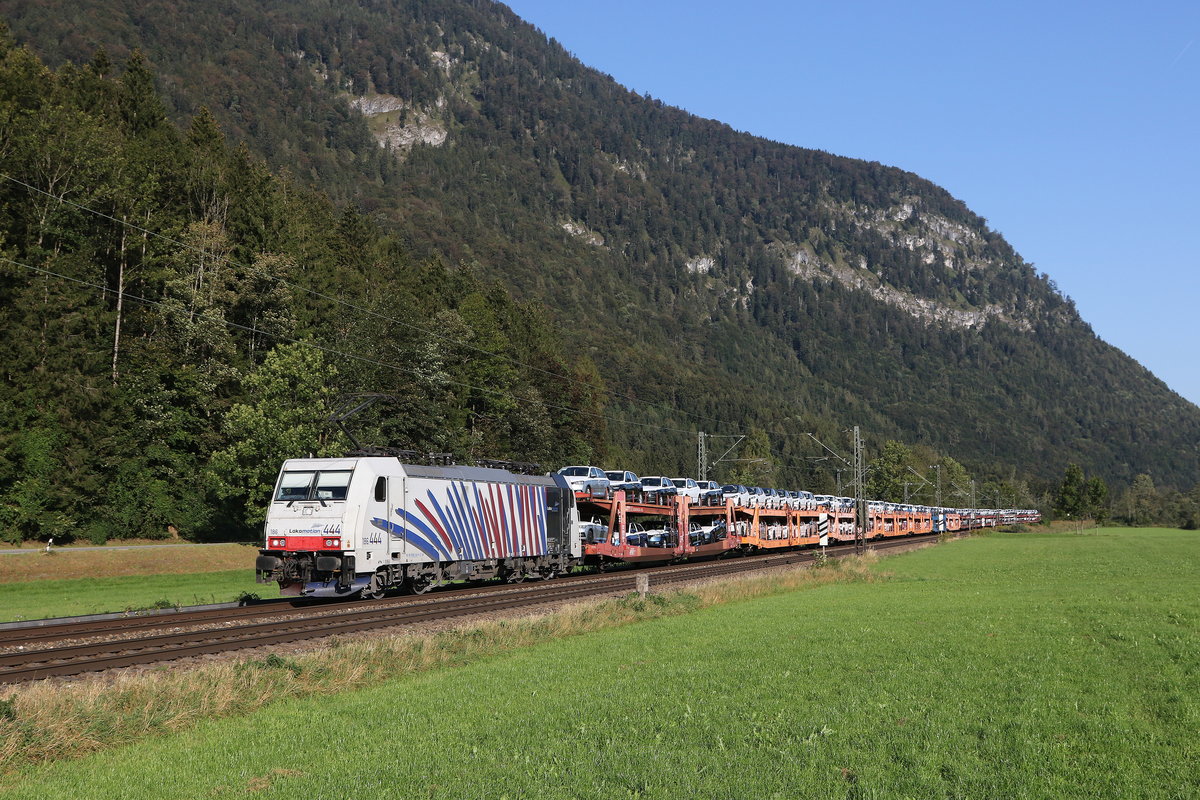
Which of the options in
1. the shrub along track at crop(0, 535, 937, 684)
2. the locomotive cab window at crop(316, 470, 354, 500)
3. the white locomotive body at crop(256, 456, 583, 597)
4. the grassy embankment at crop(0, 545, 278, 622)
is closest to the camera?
the shrub along track at crop(0, 535, 937, 684)

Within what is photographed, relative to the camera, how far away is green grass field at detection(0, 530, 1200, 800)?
31.7 ft

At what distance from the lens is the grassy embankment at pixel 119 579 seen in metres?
32.2

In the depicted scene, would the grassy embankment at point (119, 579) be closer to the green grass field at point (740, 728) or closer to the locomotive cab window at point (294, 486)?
the locomotive cab window at point (294, 486)

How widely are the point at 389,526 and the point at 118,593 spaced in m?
15.3

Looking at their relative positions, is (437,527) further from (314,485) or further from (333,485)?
(314,485)

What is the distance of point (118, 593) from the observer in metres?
36.7

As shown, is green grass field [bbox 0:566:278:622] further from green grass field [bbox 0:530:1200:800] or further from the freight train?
green grass field [bbox 0:530:1200:800]

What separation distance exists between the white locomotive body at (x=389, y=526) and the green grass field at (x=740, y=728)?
941 centimetres

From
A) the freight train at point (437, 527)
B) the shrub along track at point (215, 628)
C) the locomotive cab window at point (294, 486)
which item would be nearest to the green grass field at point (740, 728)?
the shrub along track at point (215, 628)

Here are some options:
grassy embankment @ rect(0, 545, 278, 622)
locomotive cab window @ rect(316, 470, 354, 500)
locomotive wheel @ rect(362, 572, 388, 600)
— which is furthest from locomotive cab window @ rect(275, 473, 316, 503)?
grassy embankment @ rect(0, 545, 278, 622)

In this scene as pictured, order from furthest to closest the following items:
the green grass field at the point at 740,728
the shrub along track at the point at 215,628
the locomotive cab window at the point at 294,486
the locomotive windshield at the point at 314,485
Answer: the locomotive cab window at the point at 294,486 < the locomotive windshield at the point at 314,485 < the shrub along track at the point at 215,628 < the green grass field at the point at 740,728

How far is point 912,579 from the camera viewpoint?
41844mm

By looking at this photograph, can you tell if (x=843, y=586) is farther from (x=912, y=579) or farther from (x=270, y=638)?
(x=270, y=638)

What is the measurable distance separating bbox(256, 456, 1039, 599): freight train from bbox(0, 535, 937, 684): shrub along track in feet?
3.89
